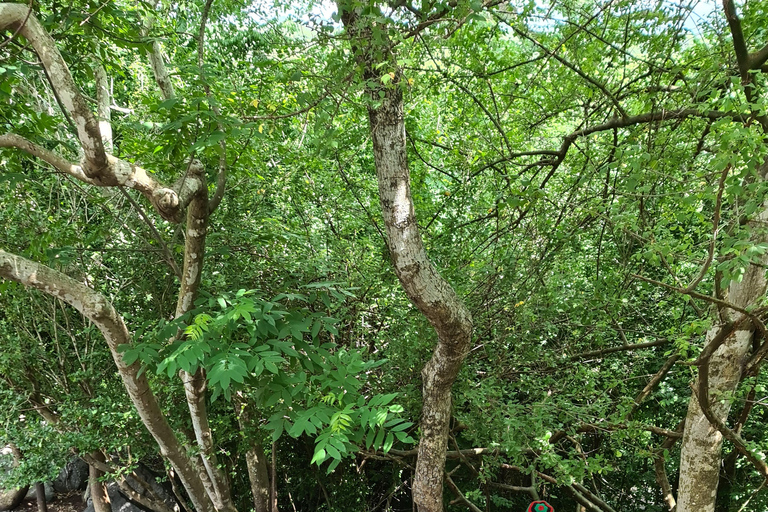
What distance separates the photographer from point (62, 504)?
22.1ft

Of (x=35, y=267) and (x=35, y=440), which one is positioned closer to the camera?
(x=35, y=267)

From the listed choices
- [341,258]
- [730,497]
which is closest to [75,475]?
[341,258]

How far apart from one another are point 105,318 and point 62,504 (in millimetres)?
5988

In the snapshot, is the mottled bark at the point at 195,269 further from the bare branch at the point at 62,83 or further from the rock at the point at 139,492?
the rock at the point at 139,492

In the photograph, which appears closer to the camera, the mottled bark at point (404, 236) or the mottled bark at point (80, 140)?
the mottled bark at point (80, 140)

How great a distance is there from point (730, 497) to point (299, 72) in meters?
5.66

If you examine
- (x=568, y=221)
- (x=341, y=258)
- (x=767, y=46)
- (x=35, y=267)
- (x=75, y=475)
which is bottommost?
(x=75, y=475)

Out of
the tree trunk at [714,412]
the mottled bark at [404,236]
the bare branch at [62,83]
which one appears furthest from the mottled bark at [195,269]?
the tree trunk at [714,412]

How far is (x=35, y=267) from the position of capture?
7.77ft

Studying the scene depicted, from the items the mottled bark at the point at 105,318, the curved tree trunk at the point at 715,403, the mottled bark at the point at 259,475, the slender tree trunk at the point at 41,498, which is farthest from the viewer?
the slender tree trunk at the point at 41,498

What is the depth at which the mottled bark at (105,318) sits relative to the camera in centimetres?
232

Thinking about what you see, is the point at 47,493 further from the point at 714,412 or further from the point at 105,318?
the point at 714,412

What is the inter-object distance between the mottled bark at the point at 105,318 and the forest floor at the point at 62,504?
4.70 metres

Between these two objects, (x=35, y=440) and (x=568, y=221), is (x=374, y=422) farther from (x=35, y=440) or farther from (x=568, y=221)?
(x=35, y=440)
